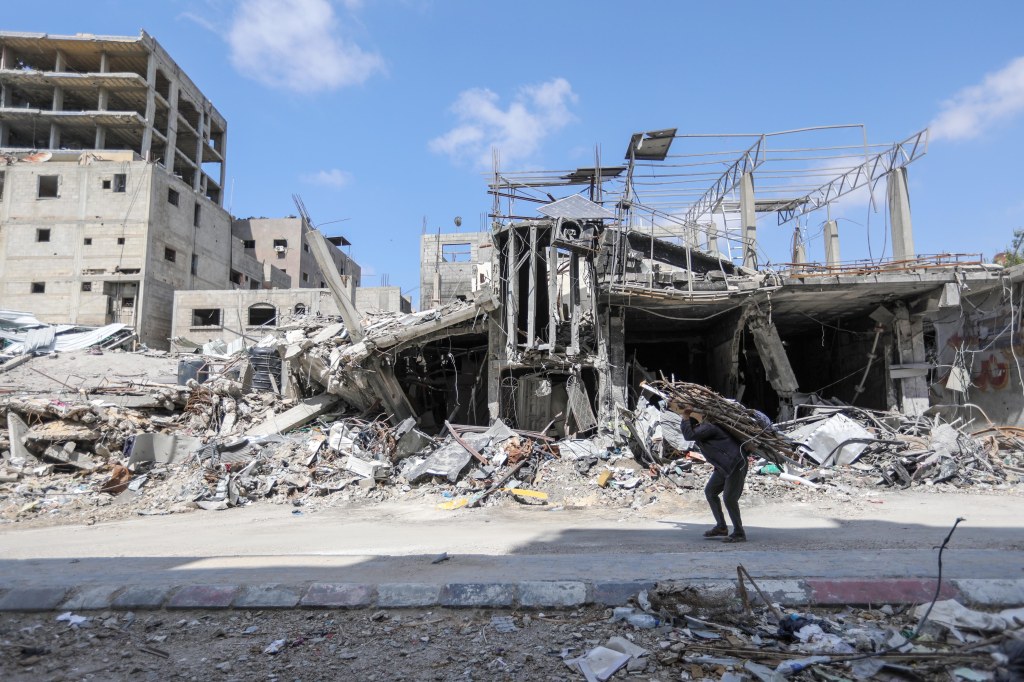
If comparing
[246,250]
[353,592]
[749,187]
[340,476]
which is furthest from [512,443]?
[246,250]

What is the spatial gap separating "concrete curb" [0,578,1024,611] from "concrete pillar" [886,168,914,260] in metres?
14.0

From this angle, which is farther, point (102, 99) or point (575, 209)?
point (102, 99)

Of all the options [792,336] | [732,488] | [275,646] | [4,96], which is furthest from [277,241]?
[275,646]

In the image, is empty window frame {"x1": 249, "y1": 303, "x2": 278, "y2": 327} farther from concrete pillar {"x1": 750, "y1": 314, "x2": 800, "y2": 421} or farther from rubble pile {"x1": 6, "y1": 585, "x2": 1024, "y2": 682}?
rubble pile {"x1": 6, "y1": 585, "x2": 1024, "y2": 682}

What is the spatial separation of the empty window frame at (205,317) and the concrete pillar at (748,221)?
30.2 m

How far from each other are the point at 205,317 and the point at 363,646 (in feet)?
119

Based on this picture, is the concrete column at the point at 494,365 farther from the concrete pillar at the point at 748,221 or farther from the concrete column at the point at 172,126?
the concrete column at the point at 172,126

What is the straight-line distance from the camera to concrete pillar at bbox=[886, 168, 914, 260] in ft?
49.0

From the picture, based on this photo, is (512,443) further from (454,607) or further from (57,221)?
(57,221)

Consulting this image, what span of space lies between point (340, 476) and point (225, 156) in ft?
157

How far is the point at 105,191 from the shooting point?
35.8 m

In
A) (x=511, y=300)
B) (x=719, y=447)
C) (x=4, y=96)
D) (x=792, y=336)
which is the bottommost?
(x=719, y=447)

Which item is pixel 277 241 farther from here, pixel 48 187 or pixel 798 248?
pixel 798 248

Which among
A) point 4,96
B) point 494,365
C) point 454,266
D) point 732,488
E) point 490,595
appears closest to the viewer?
point 490,595
